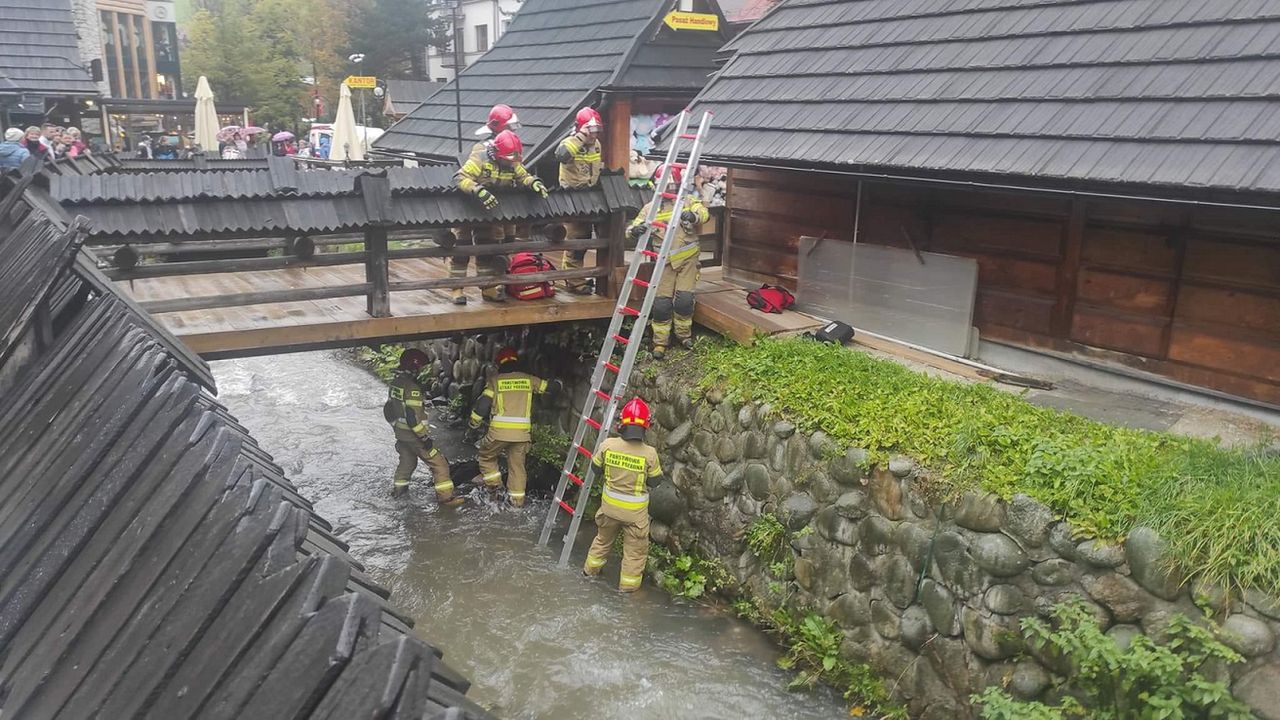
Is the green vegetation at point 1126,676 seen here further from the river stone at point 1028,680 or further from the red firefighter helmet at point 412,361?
the red firefighter helmet at point 412,361

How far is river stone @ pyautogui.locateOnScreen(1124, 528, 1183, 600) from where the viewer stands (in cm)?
517

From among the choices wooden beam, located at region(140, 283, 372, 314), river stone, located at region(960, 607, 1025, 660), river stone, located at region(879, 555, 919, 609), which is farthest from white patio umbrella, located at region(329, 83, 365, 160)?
river stone, located at region(960, 607, 1025, 660)

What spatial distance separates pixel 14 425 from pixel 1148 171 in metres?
7.04

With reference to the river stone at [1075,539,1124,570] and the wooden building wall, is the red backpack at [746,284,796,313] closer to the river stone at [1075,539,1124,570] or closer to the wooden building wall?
the wooden building wall

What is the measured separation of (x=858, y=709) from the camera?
21.9ft

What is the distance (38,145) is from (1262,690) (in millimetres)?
15265

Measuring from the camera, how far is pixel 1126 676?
17.1 ft

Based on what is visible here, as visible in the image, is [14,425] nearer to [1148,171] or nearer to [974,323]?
[1148,171]

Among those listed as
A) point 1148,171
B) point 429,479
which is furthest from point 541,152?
point 1148,171

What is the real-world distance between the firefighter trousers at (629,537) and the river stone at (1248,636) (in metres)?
4.80

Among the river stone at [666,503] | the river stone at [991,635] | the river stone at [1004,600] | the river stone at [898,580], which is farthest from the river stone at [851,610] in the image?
the river stone at [666,503]

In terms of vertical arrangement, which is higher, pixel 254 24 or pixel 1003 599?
pixel 254 24

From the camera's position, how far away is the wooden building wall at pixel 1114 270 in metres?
6.73

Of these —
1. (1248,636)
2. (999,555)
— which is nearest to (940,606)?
(999,555)
